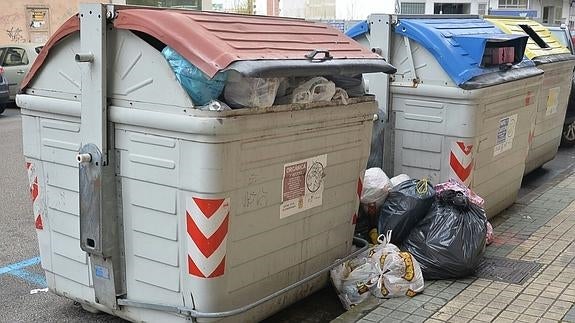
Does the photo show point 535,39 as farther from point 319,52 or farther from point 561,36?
point 319,52

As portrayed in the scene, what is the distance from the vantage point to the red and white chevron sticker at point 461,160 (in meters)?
5.19

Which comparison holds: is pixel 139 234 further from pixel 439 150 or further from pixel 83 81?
pixel 439 150

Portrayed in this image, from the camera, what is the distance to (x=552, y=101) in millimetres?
7895

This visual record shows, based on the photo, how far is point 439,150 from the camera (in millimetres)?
5285

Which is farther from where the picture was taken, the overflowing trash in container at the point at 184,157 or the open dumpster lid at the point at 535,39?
the open dumpster lid at the point at 535,39

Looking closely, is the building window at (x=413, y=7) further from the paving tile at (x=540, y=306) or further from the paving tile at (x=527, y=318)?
the paving tile at (x=527, y=318)

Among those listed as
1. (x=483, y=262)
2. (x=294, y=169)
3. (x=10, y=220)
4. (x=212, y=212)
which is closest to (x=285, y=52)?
(x=294, y=169)

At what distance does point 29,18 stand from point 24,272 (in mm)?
19806

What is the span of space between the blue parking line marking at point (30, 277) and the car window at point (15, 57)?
39.6 ft

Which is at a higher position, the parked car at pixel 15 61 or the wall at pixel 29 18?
the wall at pixel 29 18

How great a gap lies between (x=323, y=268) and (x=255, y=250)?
799 millimetres

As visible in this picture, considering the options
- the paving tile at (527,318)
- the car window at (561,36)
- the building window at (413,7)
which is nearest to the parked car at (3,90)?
the car window at (561,36)

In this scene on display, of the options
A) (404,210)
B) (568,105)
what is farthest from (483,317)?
(568,105)

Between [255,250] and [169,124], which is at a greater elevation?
[169,124]
